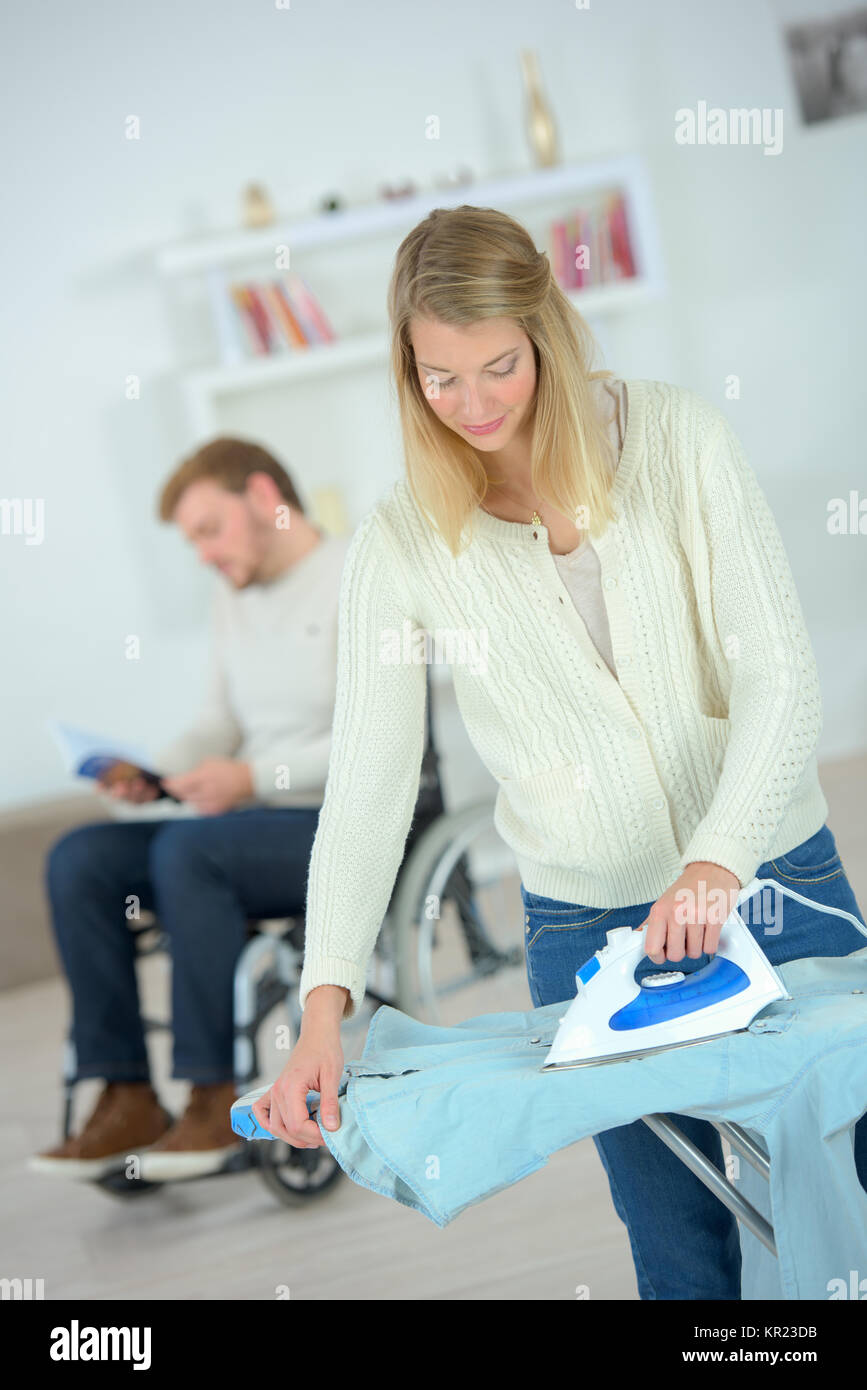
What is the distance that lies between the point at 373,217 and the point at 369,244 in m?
0.16

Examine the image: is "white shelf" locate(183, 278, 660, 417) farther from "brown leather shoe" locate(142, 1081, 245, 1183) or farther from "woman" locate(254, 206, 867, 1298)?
"woman" locate(254, 206, 867, 1298)

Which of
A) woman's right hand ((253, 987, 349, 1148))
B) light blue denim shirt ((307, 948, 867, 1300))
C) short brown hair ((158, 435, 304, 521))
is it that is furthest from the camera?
short brown hair ((158, 435, 304, 521))

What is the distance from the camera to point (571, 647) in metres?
1.23

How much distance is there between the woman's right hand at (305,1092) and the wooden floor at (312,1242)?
847 millimetres

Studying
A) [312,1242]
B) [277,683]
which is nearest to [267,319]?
[277,683]

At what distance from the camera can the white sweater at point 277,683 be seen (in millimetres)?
2400

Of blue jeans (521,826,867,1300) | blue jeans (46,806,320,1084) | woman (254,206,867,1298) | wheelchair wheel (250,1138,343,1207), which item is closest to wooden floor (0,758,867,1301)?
wheelchair wheel (250,1138,343,1207)

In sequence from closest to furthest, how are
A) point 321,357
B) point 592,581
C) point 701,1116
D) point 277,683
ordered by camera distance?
point 701,1116, point 592,581, point 277,683, point 321,357

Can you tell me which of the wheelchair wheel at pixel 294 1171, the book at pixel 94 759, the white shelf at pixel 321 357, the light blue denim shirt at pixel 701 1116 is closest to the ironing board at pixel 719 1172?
the light blue denim shirt at pixel 701 1116

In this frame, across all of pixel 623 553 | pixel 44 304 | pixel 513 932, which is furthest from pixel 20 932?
pixel 623 553

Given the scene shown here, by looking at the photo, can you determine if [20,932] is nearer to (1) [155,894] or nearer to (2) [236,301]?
(1) [155,894]

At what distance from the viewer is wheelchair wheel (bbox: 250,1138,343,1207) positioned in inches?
85.1

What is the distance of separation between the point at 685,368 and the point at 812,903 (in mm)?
3324

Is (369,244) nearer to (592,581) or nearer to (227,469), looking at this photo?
(227,469)
